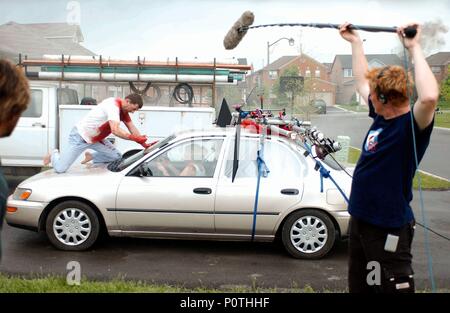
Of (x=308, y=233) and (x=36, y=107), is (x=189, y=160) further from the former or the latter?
(x=36, y=107)

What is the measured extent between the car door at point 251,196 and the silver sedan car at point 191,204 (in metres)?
0.01

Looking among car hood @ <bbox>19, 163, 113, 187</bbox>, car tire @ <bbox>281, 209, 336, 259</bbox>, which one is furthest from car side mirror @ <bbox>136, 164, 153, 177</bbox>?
car tire @ <bbox>281, 209, 336, 259</bbox>

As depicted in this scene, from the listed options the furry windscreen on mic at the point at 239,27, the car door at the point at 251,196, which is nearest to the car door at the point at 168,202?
the car door at the point at 251,196

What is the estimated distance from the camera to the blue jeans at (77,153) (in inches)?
236

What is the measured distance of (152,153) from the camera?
553cm

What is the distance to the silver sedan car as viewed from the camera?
5266 millimetres

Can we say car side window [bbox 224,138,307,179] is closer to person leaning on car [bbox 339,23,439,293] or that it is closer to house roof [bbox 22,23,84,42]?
person leaning on car [bbox 339,23,439,293]

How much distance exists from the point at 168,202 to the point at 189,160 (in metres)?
0.59

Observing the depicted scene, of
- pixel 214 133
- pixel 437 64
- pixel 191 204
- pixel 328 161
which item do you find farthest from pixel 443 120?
pixel 191 204

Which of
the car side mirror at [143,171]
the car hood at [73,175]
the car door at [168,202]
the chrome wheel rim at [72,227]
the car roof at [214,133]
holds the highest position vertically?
the car roof at [214,133]

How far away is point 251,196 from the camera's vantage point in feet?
17.2

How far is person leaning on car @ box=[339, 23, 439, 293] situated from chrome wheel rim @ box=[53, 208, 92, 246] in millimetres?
3306

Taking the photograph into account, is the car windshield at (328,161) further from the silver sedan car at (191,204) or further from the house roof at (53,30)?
the house roof at (53,30)
